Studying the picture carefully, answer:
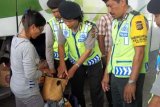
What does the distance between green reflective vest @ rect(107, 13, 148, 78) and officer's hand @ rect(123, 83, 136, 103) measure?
13cm

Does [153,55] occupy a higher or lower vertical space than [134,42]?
lower

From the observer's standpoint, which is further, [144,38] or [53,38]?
[53,38]

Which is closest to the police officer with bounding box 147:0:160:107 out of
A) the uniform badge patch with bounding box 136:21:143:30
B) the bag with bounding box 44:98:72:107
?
the uniform badge patch with bounding box 136:21:143:30

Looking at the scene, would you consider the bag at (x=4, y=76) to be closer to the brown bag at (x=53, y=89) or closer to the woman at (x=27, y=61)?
the brown bag at (x=53, y=89)

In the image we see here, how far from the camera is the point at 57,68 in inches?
176

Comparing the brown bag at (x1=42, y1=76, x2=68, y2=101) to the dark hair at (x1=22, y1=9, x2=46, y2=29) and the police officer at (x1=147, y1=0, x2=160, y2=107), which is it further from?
the police officer at (x1=147, y1=0, x2=160, y2=107)

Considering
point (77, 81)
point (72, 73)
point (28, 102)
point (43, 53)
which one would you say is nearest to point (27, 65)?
point (28, 102)

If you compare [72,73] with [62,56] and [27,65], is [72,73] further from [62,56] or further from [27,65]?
[27,65]

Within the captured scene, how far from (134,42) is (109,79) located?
0.71m

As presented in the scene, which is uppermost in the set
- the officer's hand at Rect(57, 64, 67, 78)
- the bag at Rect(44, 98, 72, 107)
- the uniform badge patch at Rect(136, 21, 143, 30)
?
the uniform badge patch at Rect(136, 21, 143, 30)

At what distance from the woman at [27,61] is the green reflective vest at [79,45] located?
29.9 inches

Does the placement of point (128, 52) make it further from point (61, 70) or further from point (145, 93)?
point (145, 93)

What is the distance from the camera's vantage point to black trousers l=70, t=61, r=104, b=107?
13.8ft

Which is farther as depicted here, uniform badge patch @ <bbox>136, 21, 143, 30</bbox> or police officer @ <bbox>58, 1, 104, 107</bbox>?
police officer @ <bbox>58, 1, 104, 107</bbox>
